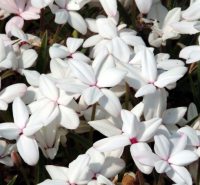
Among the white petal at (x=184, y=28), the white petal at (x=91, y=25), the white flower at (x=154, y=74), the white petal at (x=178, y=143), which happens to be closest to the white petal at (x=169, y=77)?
the white flower at (x=154, y=74)

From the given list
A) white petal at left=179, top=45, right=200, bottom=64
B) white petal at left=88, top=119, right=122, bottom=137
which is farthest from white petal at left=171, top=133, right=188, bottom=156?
white petal at left=179, top=45, right=200, bottom=64

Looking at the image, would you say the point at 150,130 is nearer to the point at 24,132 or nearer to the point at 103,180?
the point at 103,180

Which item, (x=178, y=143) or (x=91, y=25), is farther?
(x=91, y=25)

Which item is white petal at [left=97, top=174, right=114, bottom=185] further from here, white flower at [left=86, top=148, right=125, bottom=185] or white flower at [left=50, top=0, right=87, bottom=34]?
white flower at [left=50, top=0, right=87, bottom=34]

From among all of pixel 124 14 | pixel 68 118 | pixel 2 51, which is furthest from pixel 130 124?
pixel 124 14

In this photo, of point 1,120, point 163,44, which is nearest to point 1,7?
point 1,120

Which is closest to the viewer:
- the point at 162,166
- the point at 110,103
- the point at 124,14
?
the point at 162,166

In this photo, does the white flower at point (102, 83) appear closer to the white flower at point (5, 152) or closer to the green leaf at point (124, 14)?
the white flower at point (5, 152)

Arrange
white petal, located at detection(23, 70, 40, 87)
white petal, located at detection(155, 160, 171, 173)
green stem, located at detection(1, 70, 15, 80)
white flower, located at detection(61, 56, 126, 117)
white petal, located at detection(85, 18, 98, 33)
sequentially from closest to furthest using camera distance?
white petal, located at detection(155, 160, 171, 173) → white flower, located at detection(61, 56, 126, 117) → white petal, located at detection(23, 70, 40, 87) → green stem, located at detection(1, 70, 15, 80) → white petal, located at detection(85, 18, 98, 33)
